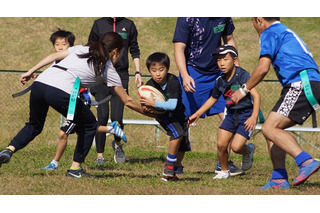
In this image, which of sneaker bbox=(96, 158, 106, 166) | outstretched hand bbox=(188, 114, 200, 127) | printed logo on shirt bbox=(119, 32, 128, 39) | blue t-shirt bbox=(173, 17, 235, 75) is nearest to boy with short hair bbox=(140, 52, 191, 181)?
outstretched hand bbox=(188, 114, 200, 127)

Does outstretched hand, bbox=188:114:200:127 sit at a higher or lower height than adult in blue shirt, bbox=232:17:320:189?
lower

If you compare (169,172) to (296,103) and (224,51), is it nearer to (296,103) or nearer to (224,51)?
(224,51)

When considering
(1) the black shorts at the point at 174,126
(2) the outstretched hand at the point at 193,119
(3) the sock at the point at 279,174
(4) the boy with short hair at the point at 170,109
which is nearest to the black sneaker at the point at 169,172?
(4) the boy with short hair at the point at 170,109

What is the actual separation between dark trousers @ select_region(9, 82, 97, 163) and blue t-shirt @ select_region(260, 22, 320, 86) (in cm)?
225

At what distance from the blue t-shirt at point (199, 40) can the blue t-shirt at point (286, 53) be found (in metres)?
1.80

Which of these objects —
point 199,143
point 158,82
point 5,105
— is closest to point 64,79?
point 158,82

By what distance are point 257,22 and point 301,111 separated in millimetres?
1164

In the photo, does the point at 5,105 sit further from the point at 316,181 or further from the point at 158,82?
the point at 316,181

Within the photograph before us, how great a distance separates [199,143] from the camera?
42.2 ft

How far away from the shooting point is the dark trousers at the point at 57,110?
629cm

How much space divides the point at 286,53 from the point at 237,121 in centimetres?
154

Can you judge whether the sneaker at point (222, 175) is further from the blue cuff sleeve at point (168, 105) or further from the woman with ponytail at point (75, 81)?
the woman with ponytail at point (75, 81)

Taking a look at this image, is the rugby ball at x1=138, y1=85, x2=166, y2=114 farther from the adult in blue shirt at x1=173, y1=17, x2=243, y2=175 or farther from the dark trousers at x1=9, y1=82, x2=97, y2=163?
the adult in blue shirt at x1=173, y1=17, x2=243, y2=175

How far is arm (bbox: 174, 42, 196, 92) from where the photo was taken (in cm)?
722
